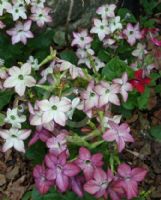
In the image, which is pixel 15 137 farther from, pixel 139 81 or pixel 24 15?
pixel 24 15

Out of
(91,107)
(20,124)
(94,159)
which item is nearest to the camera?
(94,159)

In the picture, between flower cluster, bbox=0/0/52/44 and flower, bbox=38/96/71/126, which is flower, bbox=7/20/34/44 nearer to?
flower cluster, bbox=0/0/52/44

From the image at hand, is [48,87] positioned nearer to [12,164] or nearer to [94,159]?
[94,159]

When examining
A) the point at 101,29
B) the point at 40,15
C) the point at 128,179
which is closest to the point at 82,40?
the point at 101,29

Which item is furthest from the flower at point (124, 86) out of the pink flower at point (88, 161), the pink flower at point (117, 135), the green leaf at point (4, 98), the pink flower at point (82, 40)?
the green leaf at point (4, 98)

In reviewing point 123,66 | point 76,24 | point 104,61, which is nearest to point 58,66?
point 123,66

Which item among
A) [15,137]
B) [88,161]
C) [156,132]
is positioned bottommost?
[156,132]

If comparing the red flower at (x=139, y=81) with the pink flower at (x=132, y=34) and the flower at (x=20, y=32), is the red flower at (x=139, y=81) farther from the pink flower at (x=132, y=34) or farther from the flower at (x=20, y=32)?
the flower at (x=20, y=32)
